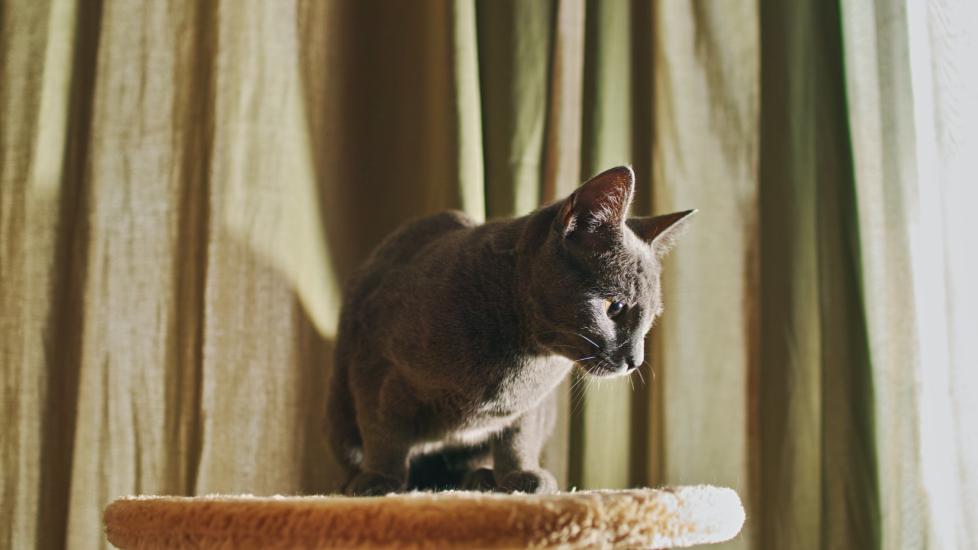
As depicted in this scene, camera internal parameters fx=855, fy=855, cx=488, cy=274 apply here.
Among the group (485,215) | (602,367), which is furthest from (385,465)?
(485,215)

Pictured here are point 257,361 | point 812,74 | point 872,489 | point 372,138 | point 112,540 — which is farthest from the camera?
point 372,138

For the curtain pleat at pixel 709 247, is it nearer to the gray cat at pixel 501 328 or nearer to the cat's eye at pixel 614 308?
the gray cat at pixel 501 328

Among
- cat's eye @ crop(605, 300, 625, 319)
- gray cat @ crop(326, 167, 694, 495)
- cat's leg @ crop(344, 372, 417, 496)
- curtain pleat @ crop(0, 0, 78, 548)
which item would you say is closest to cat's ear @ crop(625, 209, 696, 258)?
gray cat @ crop(326, 167, 694, 495)

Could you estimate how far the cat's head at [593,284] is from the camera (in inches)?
33.9

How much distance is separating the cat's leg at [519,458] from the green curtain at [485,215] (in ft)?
0.77

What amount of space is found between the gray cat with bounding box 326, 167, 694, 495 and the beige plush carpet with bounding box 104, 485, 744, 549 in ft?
0.67

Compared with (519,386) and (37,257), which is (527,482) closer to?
(519,386)

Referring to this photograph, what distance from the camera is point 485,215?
4.30ft

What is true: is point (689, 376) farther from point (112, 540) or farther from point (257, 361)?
point (112, 540)

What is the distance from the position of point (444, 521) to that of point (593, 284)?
0.32 meters

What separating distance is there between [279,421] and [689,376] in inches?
24.1

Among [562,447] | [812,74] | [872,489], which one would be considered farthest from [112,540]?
[812,74]

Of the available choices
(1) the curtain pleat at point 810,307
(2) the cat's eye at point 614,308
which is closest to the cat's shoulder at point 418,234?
(2) the cat's eye at point 614,308

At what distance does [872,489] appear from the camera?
3.49 ft
